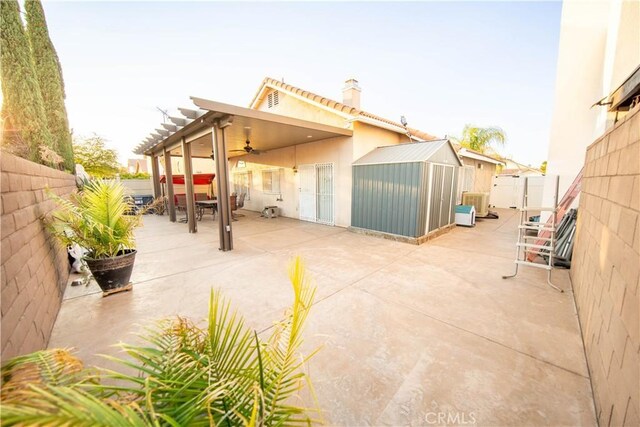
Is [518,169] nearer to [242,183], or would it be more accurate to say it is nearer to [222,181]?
[242,183]

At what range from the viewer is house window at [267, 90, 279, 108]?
31.3ft

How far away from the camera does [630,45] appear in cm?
403

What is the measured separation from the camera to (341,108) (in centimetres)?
710

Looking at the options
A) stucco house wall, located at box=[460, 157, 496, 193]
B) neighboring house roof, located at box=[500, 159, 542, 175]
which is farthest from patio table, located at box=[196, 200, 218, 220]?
neighboring house roof, located at box=[500, 159, 542, 175]

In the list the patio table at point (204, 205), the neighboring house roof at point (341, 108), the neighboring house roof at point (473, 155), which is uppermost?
the neighboring house roof at point (341, 108)

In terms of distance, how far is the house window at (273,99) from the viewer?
31.3 feet

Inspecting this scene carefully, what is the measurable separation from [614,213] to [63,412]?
3.06 m

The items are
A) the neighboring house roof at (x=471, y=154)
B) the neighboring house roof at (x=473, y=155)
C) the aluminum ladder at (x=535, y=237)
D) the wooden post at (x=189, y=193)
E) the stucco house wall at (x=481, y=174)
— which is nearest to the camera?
the aluminum ladder at (x=535, y=237)

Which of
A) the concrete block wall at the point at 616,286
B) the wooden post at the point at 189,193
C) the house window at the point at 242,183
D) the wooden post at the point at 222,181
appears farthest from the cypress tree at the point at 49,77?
the concrete block wall at the point at 616,286

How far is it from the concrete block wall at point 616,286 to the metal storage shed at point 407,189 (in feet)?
11.1

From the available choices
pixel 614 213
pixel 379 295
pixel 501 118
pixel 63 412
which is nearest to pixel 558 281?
pixel 614 213

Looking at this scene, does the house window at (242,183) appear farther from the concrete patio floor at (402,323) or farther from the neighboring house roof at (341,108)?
the concrete patio floor at (402,323)

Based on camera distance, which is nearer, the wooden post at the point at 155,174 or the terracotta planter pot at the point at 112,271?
the terracotta planter pot at the point at 112,271

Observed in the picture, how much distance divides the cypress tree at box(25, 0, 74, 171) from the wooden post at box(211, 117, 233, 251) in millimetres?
4242
